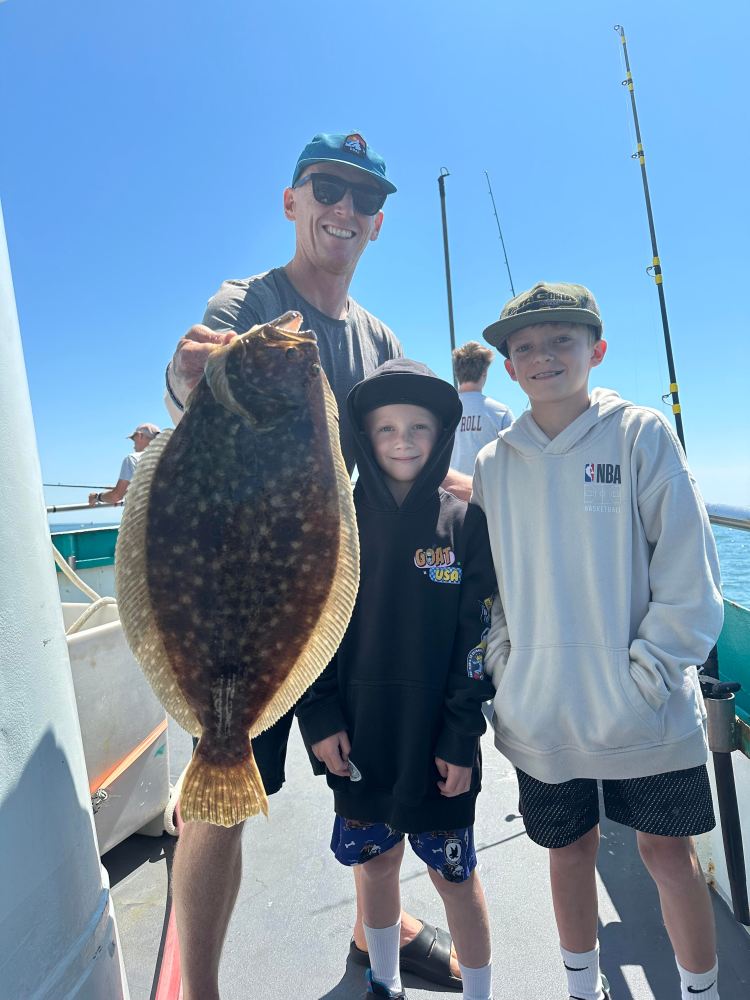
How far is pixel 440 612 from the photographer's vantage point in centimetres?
198

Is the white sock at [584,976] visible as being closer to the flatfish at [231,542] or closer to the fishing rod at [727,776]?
the fishing rod at [727,776]

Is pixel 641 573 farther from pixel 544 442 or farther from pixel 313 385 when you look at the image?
pixel 313 385

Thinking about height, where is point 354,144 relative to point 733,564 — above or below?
above

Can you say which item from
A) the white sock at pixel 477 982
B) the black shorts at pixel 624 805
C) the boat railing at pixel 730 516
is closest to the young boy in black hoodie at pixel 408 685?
the white sock at pixel 477 982

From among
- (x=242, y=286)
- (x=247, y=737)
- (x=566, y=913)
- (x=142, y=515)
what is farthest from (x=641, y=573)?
(x=242, y=286)

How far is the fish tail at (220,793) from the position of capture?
1422mm

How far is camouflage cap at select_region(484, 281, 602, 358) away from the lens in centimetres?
209

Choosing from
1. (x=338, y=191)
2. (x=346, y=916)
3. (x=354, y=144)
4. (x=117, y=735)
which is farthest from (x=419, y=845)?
(x=354, y=144)

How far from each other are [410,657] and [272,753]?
0.60 meters

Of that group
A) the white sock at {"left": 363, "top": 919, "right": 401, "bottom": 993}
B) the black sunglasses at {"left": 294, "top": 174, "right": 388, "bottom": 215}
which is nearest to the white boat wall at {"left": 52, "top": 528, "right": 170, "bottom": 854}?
the white sock at {"left": 363, "top": 919, "right": 401, "bottom": 993}

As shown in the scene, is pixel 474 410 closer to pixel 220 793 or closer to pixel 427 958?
pixel 427 958

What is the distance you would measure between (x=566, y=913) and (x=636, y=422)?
173cm

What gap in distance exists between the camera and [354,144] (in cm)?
213

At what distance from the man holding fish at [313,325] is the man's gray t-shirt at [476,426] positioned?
237cm
